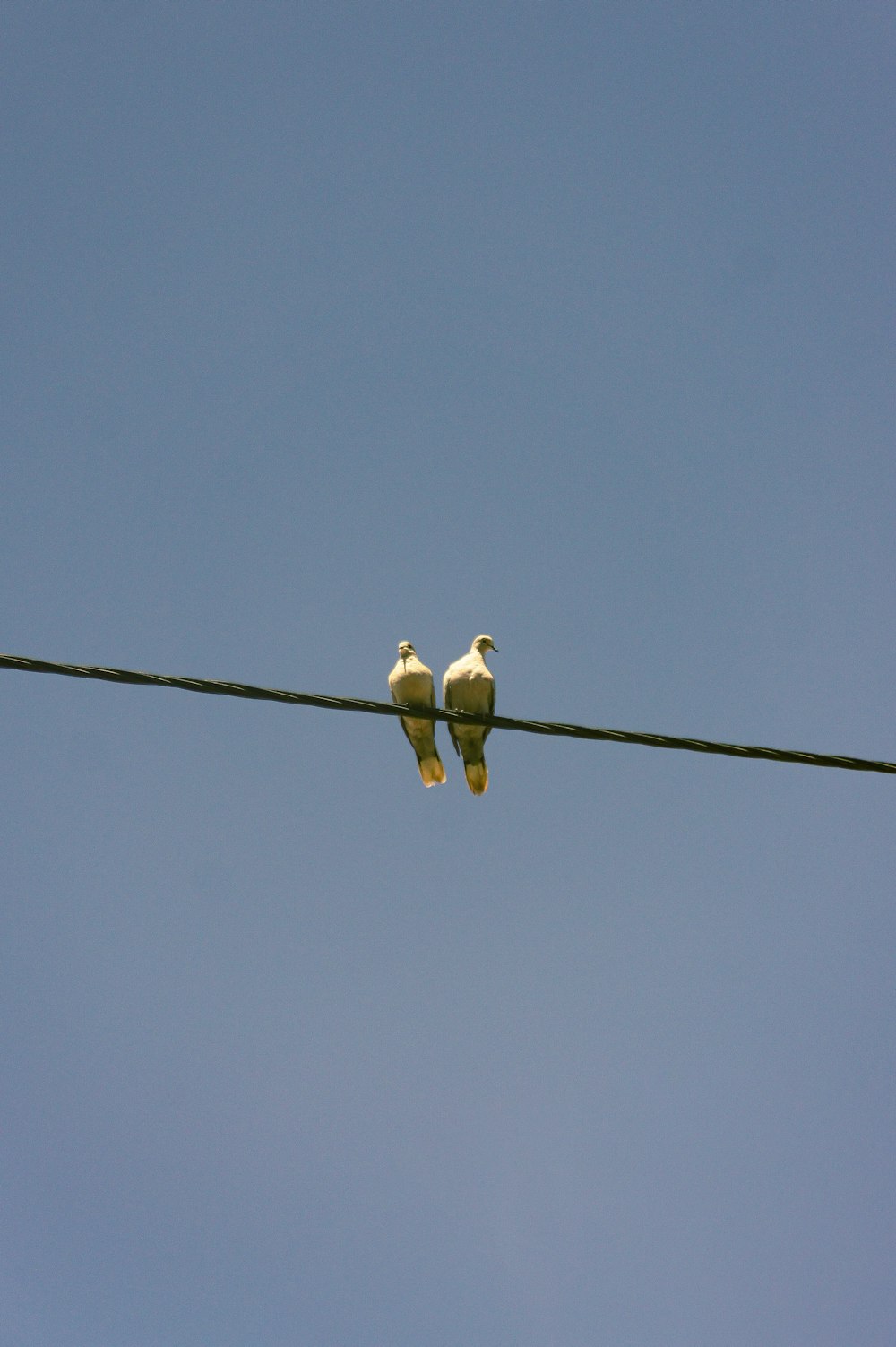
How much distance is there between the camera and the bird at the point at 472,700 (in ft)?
30.5

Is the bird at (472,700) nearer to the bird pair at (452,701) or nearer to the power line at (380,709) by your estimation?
the bird pair at (452,701)

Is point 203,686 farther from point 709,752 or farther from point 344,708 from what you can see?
point 709,752

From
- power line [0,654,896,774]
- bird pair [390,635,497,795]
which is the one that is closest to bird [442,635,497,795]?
bird pair [390,635,497,795]

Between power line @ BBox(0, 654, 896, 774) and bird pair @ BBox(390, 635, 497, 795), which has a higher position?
bird pair @ BBox(390, 635, 497, 795)

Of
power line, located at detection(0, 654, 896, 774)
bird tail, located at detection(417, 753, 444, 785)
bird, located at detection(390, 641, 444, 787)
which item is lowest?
power line, located at detection(0, 654, 896, 774)

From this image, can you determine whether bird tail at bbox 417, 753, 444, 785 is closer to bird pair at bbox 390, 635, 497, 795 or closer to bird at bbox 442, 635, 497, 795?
bird pair at bbox 390, 635, 497, 795

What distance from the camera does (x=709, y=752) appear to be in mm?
5016

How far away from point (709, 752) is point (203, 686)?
1.92 metres

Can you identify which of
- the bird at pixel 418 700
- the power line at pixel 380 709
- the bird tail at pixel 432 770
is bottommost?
the power line at pixel 380 709

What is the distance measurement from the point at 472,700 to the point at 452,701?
0.54 feet

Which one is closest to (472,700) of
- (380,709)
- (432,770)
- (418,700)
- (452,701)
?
(452,701)

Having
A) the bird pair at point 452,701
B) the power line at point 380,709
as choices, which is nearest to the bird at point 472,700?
the bird pair at point 452,701

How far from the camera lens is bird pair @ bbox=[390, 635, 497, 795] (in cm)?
930

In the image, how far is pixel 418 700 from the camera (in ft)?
31.2
